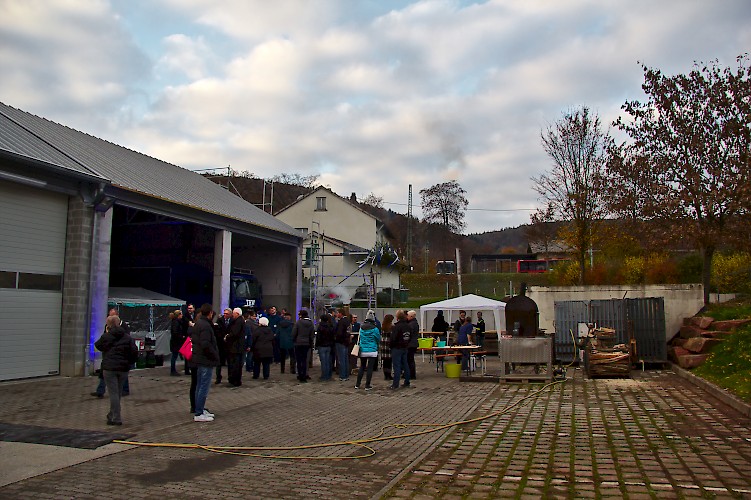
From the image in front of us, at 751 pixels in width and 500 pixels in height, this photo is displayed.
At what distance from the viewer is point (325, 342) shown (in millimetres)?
14242

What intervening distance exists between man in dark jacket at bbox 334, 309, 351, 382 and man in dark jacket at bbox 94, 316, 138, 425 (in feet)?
19.9

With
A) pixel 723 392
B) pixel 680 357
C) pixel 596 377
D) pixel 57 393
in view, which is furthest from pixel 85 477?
pixel 680 357

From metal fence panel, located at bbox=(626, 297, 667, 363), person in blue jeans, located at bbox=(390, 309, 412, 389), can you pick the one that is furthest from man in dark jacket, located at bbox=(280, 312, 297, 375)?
metal fence panel, located at bbox=(626, 297, 667, 363)

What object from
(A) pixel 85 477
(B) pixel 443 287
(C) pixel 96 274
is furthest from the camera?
(B) pixel 443 287

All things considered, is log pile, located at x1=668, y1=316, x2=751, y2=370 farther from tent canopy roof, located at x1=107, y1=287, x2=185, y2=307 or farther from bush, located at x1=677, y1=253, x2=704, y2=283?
tent canopy roof, located at x1=107, y1=287, x2=185, y2=307

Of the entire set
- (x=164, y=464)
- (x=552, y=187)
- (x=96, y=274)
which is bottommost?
(x=164, y=464)

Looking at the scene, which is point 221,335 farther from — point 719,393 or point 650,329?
point 650,329

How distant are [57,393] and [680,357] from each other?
1474 cm

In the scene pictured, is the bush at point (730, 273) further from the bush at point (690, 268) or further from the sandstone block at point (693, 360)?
the sandstone block at point (693, 360)

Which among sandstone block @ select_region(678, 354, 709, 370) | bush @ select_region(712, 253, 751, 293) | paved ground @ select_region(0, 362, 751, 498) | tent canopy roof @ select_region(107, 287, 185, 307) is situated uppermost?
bush @ select_region(712, 253, 751, 293)

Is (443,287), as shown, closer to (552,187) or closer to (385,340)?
(552,187)

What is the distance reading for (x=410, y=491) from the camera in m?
5.35

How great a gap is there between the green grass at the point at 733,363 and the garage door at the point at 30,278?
14.3 metres

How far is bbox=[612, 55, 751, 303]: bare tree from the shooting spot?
62.8 feet
